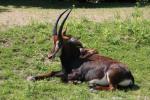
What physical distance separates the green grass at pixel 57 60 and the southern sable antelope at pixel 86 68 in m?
0.16

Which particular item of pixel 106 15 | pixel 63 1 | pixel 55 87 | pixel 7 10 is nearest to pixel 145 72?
pixel 55 87

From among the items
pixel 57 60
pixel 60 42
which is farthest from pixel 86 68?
pixel 57 60

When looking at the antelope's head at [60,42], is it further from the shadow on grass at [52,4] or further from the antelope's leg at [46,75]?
the shadow on grass at [52,4]

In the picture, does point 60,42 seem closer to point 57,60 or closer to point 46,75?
point 46,75

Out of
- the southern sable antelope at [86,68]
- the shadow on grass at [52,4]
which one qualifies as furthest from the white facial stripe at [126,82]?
the shadow on grass at [52,4]

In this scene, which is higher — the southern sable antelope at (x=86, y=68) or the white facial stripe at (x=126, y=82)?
the southern sable antelope at (x=86, y=68)

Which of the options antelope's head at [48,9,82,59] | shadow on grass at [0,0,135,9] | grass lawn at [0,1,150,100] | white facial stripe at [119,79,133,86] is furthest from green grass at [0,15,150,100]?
shadow on grass at [0,0,135,9]

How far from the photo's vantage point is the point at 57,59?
36.2 ft

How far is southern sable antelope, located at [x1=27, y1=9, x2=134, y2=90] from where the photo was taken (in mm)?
8906

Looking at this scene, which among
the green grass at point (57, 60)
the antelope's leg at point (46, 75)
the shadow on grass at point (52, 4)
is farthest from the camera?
the shadow on grass at point (52, 4)

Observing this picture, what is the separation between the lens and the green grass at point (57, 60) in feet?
28.3

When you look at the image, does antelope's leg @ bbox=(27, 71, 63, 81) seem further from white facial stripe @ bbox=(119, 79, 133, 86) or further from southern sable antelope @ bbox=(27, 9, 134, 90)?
white facial stripe @ bbox=(119, 79, 133, 86)

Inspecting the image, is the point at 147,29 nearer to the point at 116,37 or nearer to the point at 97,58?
the point at 116,37

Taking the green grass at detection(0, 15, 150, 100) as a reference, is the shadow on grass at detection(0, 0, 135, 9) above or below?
above
